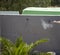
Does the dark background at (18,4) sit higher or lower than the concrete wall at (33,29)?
lower

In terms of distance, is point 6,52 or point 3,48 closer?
point 6,52

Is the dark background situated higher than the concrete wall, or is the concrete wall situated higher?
the concrete wall

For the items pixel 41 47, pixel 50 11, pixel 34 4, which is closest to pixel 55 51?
pixel 41 47

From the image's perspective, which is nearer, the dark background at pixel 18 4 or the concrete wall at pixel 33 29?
the concrete wall at pixel 33 29

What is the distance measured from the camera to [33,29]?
675cm

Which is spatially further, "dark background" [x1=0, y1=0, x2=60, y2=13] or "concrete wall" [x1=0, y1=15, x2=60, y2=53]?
"dark background" [x1=0, y1=0, x2=60, y2=13]

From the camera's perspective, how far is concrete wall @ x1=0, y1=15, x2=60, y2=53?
6.67 metres

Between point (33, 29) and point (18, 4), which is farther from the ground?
point (33, 29)

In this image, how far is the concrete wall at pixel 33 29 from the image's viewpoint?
6.67 meters

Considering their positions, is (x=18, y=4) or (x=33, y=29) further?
(x=18, y=4)

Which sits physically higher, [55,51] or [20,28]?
[20,28]

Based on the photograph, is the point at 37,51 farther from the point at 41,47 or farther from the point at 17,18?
the point at 17,18

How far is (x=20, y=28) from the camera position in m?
6.77

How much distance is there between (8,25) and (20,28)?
0.37m
